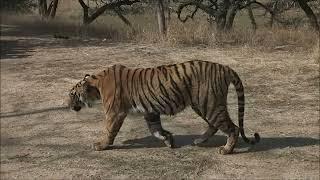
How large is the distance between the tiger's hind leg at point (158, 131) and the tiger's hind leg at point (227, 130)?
0.58 m

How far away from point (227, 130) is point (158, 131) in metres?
0.78

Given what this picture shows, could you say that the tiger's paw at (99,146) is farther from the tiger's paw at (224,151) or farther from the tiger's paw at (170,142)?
the tiger's paw at (224,151)

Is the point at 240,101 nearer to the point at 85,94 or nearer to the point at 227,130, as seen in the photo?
the point at 227,130

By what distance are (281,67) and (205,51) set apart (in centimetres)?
239

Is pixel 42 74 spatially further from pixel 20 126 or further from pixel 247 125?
pixel 247 125

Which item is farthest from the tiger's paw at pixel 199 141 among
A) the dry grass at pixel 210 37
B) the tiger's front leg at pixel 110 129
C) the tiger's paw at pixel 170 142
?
the dry grass at pixel 210 37

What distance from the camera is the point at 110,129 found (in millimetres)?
6203

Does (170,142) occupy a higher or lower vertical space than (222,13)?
lower

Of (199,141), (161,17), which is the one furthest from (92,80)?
(161,17)

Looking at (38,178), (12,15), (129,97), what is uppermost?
(12,15)

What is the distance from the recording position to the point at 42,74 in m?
10.6

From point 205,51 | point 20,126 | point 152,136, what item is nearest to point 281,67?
point 205,51

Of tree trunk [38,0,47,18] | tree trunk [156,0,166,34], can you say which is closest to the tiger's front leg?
tree trunk [156,0,166,34]

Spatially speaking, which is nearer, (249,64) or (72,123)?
(72,123)
